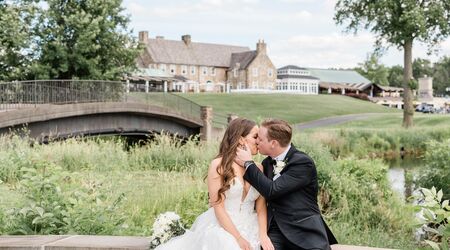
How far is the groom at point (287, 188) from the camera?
445 cm

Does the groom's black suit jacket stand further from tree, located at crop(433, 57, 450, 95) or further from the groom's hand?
tree, located at crop(433, 57, 450, 95)

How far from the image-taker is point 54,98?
24.5 metres

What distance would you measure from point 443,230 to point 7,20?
90.9 feet

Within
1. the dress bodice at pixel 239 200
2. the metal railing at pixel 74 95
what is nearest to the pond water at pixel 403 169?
the metal railing at pixel 74 95

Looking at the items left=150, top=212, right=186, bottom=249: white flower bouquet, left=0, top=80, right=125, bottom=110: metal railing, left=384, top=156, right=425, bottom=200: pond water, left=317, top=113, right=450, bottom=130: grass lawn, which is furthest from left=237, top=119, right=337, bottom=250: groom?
left=317, top=113, right=450, bottom=130: grass lawn

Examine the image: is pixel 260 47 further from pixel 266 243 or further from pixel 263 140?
pixel 266 243

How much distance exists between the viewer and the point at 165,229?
192 inches

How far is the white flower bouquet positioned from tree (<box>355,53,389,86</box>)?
110m

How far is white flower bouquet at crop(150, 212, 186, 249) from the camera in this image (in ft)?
16.0

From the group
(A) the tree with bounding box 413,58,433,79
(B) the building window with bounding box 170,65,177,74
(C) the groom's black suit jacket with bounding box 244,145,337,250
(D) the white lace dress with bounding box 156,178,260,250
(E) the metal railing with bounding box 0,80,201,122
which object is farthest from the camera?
(A) the tree with bounding box 413,58,433,79

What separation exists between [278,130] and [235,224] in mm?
825

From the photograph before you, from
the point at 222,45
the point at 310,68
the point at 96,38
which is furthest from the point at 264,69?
the point at 96,38

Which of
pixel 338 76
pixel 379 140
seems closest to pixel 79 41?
pixel 379 140

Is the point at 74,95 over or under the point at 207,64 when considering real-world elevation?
under
